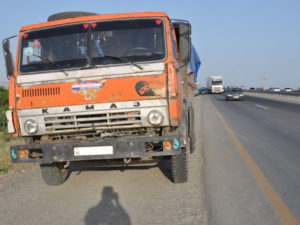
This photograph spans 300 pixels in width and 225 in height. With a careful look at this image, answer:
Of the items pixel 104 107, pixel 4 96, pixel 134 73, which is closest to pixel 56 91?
pixel 104 107

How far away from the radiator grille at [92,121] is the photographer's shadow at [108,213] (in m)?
1.04

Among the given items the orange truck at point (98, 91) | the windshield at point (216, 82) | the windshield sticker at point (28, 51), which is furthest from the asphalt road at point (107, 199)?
the windshield at point (216, 82)

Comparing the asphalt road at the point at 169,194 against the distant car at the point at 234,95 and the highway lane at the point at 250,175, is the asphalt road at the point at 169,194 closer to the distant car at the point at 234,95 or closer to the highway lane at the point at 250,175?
the highway lane at the point at 250,175

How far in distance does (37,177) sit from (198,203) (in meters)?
3.51

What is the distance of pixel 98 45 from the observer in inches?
184

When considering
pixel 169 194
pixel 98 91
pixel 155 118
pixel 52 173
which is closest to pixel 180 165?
pixel 169 194

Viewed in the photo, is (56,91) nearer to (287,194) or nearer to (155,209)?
(155,209)

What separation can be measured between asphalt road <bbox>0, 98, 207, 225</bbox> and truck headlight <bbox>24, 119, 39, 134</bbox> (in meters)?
1.06

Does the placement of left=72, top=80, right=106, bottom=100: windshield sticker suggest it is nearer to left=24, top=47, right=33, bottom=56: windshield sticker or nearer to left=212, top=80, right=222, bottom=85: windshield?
left=24, top=47, right=33, bottom=56: windshield sticker

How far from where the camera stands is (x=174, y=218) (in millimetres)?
3686

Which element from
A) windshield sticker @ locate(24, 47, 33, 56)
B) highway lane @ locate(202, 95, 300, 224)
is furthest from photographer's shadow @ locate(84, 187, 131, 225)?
windshield sticker @ locate(24, 47, 33, 56)

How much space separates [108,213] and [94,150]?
880 mm

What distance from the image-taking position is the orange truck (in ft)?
14.1

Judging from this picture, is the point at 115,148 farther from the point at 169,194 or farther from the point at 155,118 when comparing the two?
the point at 169,194
